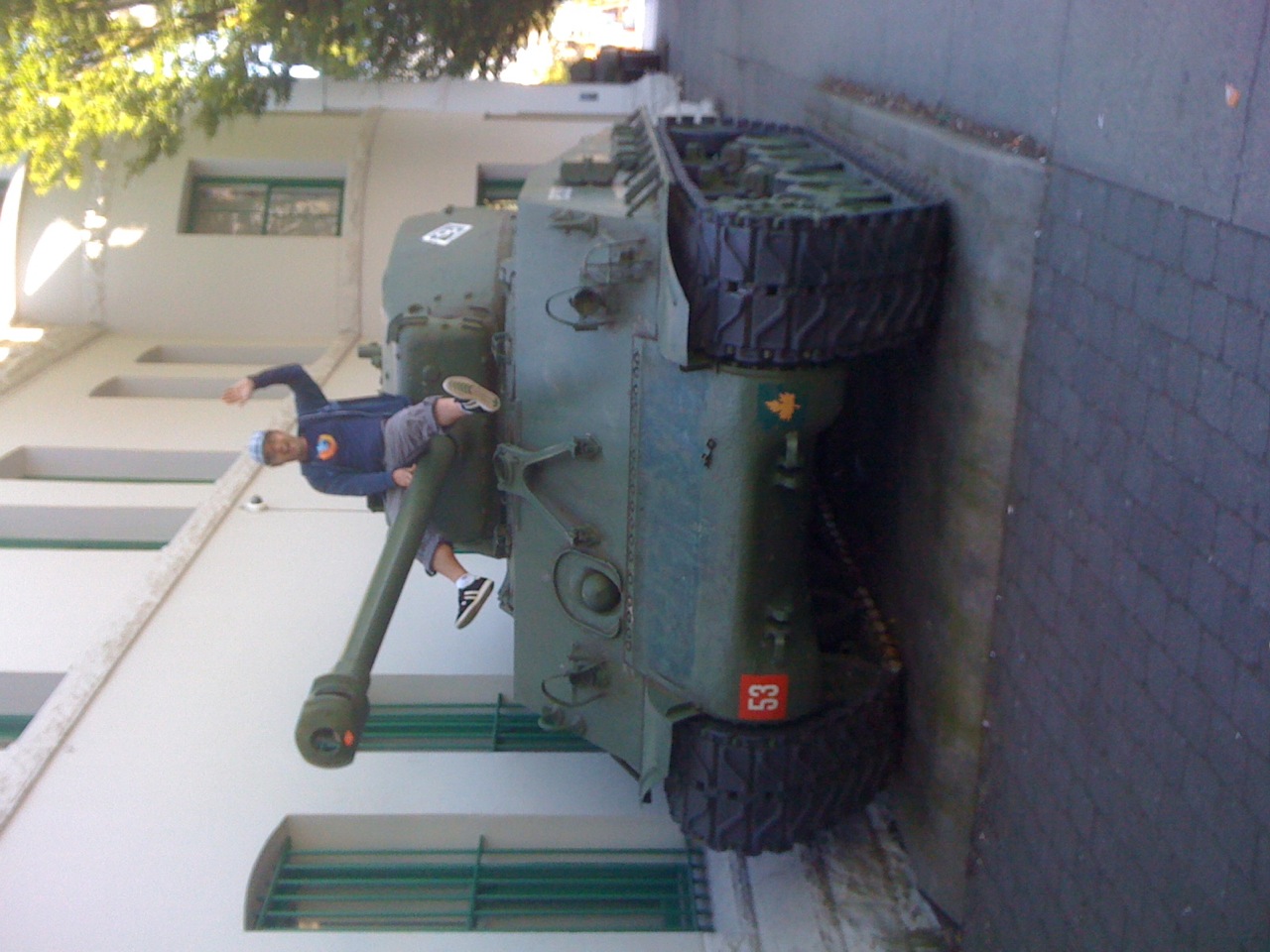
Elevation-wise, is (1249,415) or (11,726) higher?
(1249,415)

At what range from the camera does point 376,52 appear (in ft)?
38.8

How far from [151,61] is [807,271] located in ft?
27.5

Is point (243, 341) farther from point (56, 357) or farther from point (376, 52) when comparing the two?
point (376, 52)

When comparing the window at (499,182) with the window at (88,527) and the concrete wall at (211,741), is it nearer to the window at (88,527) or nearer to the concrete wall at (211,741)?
the concrete wall at (211,741)

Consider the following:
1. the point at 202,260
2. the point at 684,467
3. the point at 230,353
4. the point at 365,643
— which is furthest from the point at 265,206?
the point at 684,467

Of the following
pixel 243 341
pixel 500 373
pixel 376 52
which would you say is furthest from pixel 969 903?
pixel 376 52

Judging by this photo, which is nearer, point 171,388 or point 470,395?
point 470,395

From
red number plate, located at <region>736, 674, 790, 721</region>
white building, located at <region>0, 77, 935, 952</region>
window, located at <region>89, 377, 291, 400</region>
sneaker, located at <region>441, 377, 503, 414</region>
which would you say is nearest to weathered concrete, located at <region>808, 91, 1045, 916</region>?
red number plate, located at <region>736, 674, 790, 721</region>

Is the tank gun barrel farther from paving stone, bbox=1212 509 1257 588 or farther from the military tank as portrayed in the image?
paving stone, bbox=1212 509 1257 588

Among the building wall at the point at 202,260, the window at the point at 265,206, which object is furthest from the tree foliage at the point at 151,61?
the window at the point at 265,206

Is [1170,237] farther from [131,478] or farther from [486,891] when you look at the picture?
[131,478]

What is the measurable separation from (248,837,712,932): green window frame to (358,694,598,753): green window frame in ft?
1.97

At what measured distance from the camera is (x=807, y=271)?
4.04 meters

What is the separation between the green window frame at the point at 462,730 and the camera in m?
5.86
